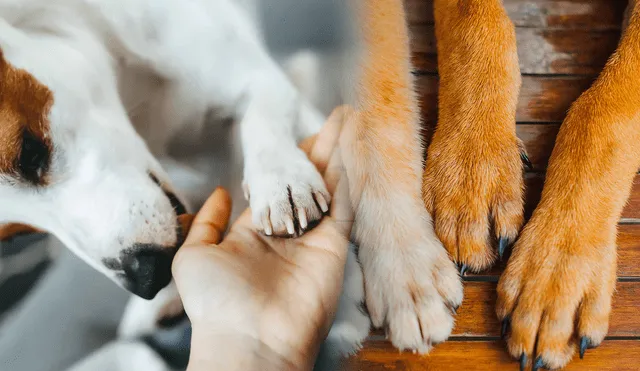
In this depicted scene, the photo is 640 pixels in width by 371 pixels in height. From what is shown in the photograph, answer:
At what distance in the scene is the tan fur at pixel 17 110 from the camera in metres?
0.43

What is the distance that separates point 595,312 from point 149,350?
0.59 m

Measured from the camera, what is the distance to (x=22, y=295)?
50 cm

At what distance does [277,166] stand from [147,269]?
164mm

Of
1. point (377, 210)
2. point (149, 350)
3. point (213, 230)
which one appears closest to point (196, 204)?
point (213, 230)

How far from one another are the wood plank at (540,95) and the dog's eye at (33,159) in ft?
1.87

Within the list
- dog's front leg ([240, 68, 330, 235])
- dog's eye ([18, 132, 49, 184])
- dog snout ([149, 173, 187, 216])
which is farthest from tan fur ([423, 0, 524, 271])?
dog's eye ([18, 132, 49, 184])

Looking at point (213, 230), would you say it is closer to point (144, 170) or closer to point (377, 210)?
point (144, 170)

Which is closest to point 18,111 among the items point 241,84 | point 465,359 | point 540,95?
point 241,84

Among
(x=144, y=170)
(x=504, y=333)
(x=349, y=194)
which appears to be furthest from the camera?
(x=504, y=333)

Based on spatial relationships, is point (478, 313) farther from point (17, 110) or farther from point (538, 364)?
point (17, 110)

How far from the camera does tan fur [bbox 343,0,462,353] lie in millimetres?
653

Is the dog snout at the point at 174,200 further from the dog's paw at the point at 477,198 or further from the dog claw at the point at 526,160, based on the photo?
the dog claw at the point at 526,160

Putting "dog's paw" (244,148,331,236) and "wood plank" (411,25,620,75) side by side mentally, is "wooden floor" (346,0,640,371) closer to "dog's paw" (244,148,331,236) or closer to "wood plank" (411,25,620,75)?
"wood plank" (411,25,620,75)

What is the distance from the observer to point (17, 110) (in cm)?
44
